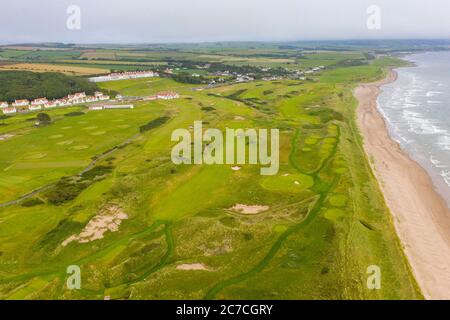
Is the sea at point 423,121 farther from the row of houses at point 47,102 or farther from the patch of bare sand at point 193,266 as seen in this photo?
the row of houses at point 47,102

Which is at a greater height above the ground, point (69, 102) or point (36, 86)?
point (36, 86)

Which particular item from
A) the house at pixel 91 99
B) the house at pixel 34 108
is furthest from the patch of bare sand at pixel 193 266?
the house at pixel 91 99

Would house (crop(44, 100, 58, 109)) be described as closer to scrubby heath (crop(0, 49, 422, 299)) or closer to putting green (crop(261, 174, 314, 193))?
scrubby heath (crop(0, 49, 422, 299))

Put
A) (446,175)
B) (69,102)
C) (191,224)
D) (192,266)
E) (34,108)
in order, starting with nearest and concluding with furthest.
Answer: (192,266), (191,224), (446,175), (34,108), (69,102)

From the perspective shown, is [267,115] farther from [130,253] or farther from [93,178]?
[130,253]

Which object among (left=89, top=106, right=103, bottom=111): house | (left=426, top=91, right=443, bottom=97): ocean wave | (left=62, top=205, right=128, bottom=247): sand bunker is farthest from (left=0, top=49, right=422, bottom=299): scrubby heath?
(left=426, top=91, right=443, bottom=97): ocean wave

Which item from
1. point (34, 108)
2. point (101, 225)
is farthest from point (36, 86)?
point (101, 225)

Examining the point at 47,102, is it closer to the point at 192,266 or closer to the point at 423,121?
the point at 192,266

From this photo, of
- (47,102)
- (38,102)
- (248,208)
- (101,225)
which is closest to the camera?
(101,225)
